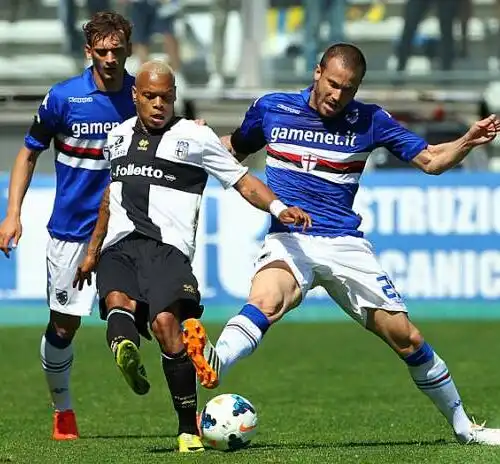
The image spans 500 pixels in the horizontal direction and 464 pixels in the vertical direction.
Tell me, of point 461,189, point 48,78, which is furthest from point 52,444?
point 48,78

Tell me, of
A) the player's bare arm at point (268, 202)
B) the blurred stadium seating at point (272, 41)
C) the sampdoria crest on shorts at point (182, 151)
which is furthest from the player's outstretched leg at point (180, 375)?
the blurred stadium seating at point (272, 41)

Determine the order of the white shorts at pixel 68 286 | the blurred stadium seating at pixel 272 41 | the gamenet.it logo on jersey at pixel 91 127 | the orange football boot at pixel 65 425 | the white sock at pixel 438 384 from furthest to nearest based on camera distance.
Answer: the blurred stadium seating at pixel 272 41 < the orange football boot at pixel 65 425 < the white shorts at pixel 68 286 < the gamenet.it logo on jersey at pixel 91 127 < the white sock at pixel 438 384

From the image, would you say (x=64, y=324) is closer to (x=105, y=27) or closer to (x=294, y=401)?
(x=105, y=27)

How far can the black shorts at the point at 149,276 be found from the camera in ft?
24.8

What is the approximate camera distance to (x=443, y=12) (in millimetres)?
22156

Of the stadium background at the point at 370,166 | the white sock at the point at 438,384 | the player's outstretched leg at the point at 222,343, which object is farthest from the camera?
the stadium background at the point at 370,166

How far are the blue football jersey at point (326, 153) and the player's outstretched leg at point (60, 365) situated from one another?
1.71m

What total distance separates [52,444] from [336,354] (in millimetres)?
6404

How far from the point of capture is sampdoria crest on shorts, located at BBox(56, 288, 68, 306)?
29.5ft

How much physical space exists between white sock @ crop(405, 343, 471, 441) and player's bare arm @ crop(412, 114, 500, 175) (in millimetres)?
1039

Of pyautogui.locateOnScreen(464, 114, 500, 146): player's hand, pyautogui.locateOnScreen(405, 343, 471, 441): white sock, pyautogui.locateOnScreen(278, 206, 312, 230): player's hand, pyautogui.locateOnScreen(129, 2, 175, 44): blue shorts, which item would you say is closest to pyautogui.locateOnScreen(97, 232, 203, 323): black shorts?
pyautogui.locateOnScreen(278, 206, 312, 230): player's hand

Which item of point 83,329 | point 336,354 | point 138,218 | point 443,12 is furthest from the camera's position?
point 443,12

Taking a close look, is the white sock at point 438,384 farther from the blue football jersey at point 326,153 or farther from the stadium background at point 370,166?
the stadium background at point 370,166

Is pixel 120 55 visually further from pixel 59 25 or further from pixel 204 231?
pixel 59 25
